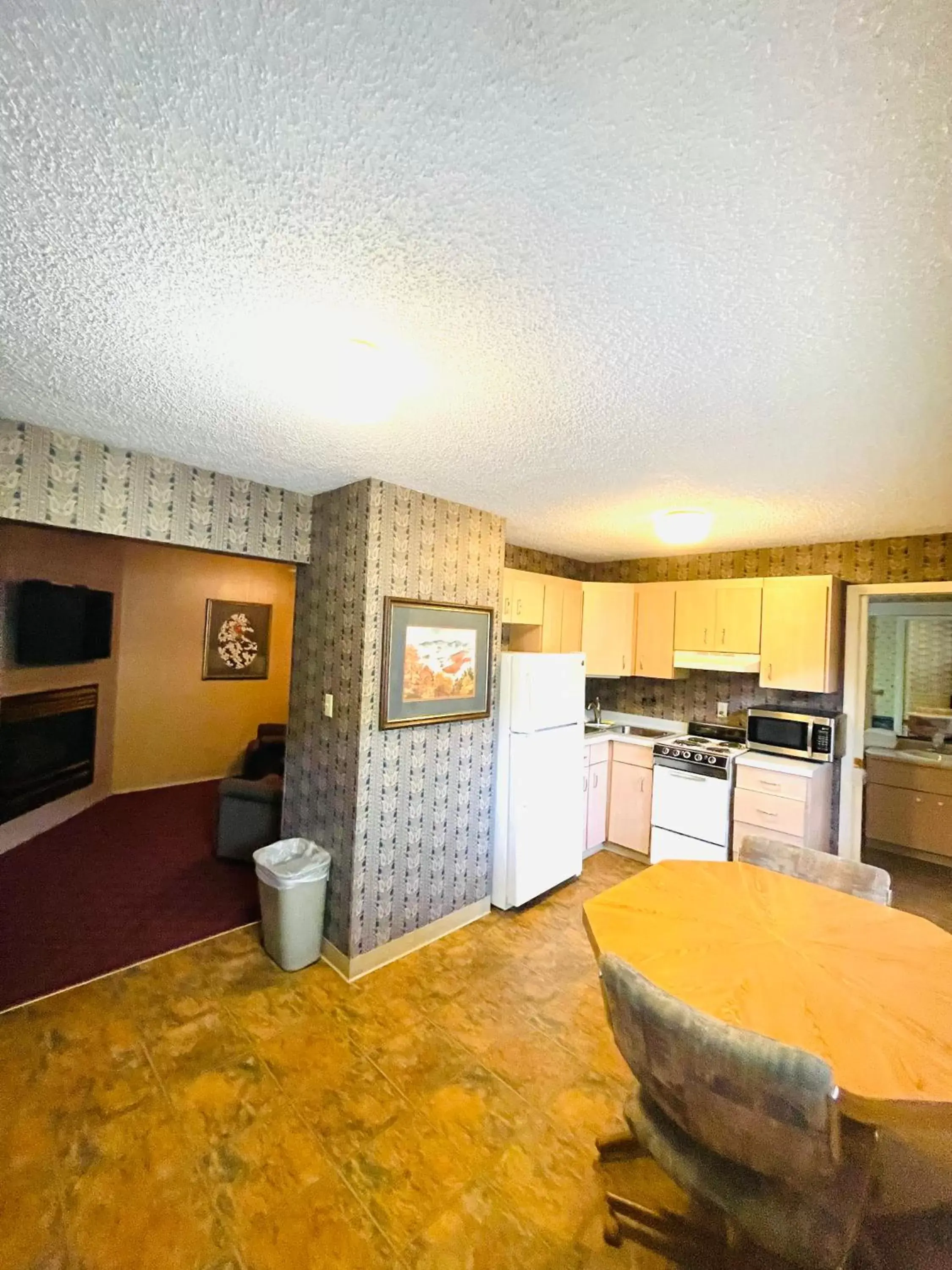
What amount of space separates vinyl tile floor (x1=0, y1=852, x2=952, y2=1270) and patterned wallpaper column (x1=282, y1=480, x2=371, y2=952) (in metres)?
0.59

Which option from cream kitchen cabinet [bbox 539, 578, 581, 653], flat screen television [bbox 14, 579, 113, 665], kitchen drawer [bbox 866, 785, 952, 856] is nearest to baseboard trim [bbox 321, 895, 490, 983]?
cream kitchen cabinet [bbox 539, 578, 581, 653]

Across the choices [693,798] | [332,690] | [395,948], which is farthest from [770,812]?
[332,690]

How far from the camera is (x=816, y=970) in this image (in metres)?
1.55

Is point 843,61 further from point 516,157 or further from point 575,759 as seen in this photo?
point 575,759

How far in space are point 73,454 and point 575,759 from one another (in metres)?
3.24

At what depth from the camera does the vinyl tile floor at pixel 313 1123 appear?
1.50m

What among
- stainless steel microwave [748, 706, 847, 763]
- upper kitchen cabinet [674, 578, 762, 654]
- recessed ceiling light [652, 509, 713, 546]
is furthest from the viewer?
upper kitchen cabinet [674, 578, 762, 654]

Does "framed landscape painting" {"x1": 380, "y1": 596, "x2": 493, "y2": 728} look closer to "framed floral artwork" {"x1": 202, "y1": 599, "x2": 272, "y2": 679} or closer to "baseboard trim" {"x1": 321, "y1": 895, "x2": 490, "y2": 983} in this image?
"baseboard trim" {"x1": 321, "y1": 895, "x2": 490, "y2": 983}

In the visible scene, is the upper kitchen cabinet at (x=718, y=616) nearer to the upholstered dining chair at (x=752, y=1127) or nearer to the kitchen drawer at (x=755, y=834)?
the kitchen drawer at (x=755, y=834)

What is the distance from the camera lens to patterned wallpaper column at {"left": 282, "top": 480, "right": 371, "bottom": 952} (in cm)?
271

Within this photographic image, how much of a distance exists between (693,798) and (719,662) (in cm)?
105

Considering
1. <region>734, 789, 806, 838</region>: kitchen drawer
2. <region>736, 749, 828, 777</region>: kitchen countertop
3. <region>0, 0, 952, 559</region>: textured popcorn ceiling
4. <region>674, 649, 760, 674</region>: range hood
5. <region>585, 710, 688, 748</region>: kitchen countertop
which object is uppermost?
<region>0, 0, 952, 559</region>: textured popcorn ceiling

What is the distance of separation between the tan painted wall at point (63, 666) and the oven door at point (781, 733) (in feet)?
15.4

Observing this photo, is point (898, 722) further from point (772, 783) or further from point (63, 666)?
point (63, 666)
